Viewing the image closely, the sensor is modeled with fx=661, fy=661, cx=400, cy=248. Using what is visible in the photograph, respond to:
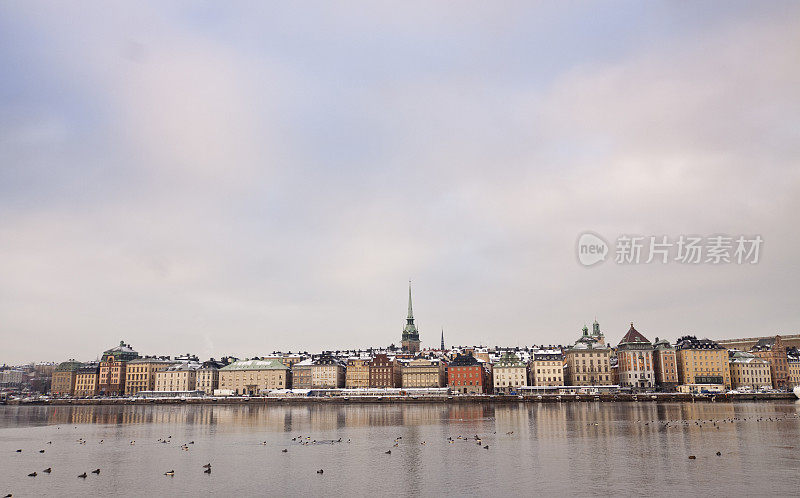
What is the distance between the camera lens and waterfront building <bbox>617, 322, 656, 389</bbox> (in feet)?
541

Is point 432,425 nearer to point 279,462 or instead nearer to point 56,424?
point 279,462

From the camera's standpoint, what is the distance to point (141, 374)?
636ft

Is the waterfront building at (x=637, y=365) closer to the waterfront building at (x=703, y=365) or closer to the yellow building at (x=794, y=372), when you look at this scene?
the waterfront building at (x=703, y=365)

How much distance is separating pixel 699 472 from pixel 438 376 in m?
140

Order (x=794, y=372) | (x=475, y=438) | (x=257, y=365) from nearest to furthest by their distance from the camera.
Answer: (x=475, y=438) → (x=794, y=372) → (x=257, y=365)

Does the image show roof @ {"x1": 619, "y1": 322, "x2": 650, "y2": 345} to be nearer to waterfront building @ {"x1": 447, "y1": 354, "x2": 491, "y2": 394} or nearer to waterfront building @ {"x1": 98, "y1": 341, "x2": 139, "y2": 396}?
waterfront building @ {"x1": 447, "y1": 354, "x2": 491, "y2": 394}

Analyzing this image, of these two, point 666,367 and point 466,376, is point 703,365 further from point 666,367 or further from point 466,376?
point 466,376

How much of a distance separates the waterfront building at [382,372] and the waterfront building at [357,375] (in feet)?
6.84

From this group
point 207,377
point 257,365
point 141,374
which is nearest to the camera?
point 257,365

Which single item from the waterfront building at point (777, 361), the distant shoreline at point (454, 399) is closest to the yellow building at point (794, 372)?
the waterfront building at point (777, 361)

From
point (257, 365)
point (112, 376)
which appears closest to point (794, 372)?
point (257, 365)

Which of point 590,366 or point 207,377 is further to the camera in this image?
point 207,377

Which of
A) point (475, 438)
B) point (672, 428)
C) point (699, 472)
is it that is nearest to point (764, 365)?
point (672, 428)

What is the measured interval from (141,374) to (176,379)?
12968 millimetres
